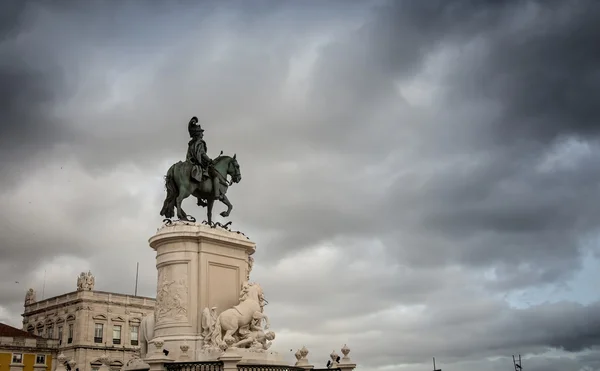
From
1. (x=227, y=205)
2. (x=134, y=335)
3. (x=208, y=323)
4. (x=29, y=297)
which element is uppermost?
(x=29, y=297)

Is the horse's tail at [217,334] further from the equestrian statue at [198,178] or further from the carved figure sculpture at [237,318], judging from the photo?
the equestrian statue at [198,178]

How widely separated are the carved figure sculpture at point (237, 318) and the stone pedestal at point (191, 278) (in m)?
0.72

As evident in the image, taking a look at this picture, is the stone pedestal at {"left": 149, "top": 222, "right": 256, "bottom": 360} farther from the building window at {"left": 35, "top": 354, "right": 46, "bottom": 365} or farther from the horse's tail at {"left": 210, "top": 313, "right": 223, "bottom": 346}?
the building window at {"left": 35, "top": 354, "right": 46, "bottom": 365}

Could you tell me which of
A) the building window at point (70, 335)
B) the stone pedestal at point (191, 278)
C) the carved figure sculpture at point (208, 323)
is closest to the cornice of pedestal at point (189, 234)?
the stone pedestal at point (191, 278)

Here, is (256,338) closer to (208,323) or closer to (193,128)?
(208,323)

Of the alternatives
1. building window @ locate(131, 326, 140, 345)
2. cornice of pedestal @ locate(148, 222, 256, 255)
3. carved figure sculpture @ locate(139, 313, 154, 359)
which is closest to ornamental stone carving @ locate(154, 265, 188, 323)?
carved figure sculpture @ locate(139, 313, 154, 359)

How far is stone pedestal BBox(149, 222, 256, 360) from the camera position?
20906 millimetres

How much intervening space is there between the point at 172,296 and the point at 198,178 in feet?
14.7

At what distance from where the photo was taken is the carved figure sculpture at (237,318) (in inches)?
803

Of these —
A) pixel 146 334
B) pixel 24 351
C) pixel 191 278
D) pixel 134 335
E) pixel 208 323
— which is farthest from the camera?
pixel 134 335

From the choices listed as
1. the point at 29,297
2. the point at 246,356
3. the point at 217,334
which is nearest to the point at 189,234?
the point at 217,334

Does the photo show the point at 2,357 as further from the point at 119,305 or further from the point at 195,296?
the point at 195,296

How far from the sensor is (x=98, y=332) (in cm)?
6919

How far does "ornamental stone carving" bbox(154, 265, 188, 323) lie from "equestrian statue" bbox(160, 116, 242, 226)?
6.92ft
